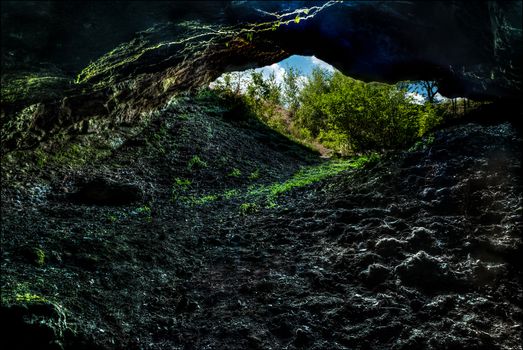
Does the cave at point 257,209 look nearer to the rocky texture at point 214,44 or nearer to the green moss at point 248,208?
the rocky texture at point 214,44

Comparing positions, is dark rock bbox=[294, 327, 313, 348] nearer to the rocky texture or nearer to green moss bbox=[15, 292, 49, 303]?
green moss bbox=[15, 292, 49, 303]

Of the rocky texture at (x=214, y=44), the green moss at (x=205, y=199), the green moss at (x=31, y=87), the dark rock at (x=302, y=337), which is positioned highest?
the rocky texture at (x=214, y=44)

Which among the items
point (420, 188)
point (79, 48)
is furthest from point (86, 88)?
point (420, 188)

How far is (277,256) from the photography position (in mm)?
5195

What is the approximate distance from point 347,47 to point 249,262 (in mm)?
3997

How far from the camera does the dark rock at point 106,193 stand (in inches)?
257

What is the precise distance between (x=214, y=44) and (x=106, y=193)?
3681 millimetres

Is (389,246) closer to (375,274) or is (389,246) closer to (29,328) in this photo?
(375,274)

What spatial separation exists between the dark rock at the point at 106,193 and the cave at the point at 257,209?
38 mm

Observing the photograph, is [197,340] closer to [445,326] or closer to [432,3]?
[445,326]

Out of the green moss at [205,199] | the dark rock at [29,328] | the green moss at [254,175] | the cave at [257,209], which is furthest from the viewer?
the green moss at [254,175]

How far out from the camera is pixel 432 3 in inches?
162

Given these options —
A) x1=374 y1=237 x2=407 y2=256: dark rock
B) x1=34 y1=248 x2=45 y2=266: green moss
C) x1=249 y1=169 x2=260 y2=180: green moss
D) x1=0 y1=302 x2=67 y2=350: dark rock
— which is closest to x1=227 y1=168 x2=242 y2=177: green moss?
x1=249 y1=169 x2=260 y2=180: green moss

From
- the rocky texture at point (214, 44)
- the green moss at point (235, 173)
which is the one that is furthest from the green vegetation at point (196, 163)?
the rocky texture at point (214, 44)
